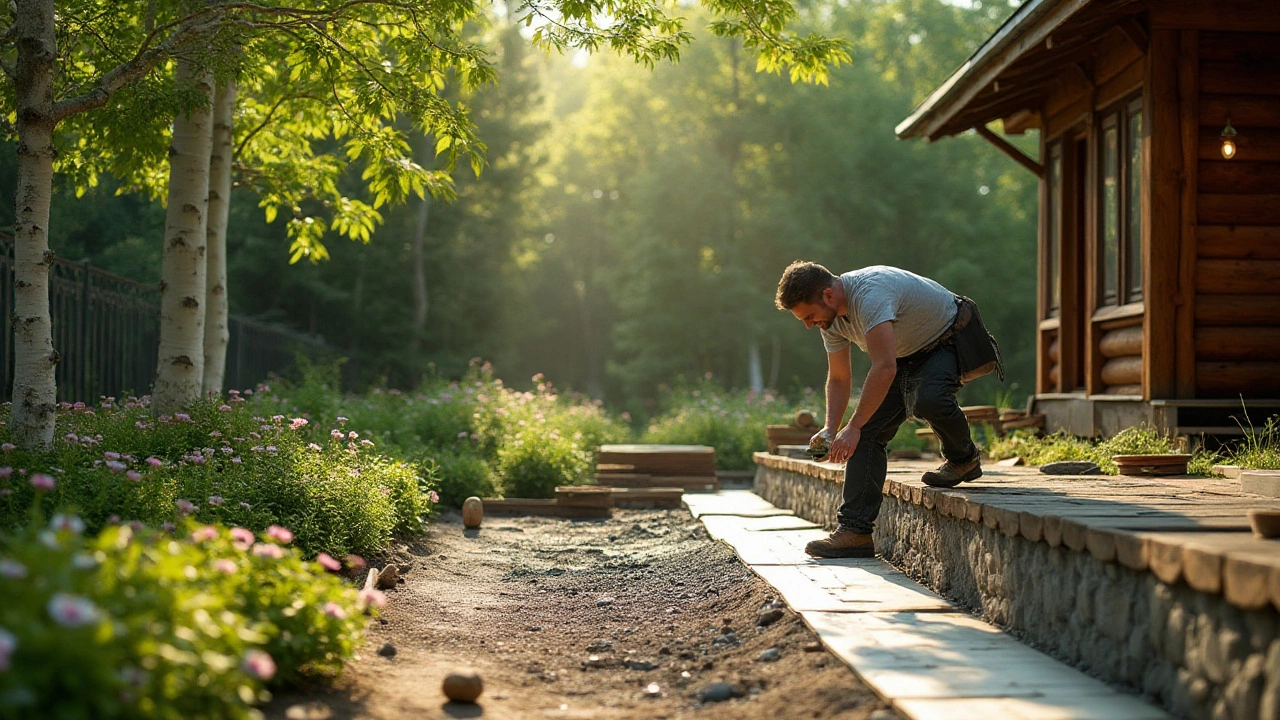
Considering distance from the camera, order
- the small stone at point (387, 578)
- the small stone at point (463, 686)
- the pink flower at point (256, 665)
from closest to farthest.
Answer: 1. the pink flower at point (256, 665)
2. the small stone at point (463, 686)
3. the small stone at point (387, 578)

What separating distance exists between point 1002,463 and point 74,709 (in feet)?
24.1

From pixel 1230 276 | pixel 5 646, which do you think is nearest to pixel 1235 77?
pixel 1230 276

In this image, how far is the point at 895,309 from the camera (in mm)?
5465

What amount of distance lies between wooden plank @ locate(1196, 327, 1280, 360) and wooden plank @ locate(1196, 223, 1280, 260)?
531 mm

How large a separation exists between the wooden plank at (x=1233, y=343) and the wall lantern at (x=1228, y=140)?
1.22m

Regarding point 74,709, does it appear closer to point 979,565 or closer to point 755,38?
point 979,565

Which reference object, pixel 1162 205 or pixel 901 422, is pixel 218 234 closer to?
pixel 901 422

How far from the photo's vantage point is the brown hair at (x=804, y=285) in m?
5.37

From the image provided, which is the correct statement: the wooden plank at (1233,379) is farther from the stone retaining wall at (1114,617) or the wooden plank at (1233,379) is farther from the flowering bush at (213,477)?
the flowering bush at (213,477)

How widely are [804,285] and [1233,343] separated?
4082mm

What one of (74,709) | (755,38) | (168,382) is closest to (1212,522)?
(74,709)

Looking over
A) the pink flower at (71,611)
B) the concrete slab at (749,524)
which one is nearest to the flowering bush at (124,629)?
the pink flower at (71,611)

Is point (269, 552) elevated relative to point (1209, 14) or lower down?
lower down

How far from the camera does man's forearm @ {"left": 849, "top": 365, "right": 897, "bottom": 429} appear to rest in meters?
5.22
